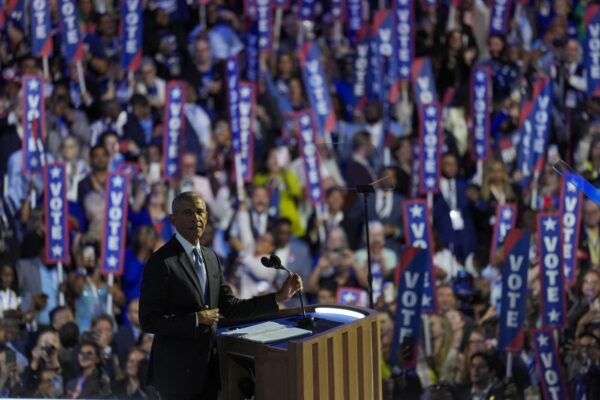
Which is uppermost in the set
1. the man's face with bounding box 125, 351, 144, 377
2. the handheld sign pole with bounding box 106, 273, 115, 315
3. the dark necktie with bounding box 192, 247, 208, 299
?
the dark necktie with bounding box 192, 247, 208, 299

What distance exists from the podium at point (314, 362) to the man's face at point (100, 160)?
252 cm

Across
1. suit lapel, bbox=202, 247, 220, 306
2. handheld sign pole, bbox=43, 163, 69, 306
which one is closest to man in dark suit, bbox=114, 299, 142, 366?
handheld sign pole, bbox=43, 163, 69, 306

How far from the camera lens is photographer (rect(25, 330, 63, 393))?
14.3 feet

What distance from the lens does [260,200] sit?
176 inches

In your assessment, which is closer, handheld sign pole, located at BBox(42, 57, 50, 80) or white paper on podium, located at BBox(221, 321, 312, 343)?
white paper on podium, located at BBox(221, 321, 312, 343)

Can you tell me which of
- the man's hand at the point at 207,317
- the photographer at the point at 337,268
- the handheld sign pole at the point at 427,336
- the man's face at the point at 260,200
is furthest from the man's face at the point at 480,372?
the man's hand at the point at 207,317

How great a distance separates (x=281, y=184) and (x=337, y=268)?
551mm

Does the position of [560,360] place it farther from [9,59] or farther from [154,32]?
[9,59]

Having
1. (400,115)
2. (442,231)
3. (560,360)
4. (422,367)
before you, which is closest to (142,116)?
(400,115)

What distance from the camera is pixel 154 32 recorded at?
182 inches

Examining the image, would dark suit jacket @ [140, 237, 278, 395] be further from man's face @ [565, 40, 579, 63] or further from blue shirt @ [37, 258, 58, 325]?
man's face @ [565, 40, 579, 63]

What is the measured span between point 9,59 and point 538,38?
292cm

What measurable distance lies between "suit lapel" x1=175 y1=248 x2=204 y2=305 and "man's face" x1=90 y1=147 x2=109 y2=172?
2.51m

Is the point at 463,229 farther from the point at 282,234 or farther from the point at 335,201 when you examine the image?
the point at 282,234
